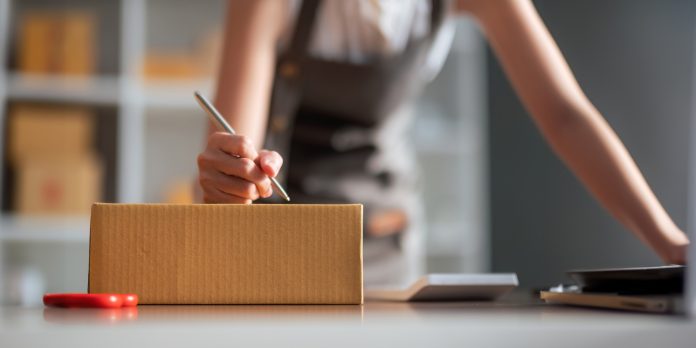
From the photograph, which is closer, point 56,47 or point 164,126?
point 56,47

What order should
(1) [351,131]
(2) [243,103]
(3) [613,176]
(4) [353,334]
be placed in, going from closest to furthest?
(4) [353,334] < (3) [613,176] < (2) [243,103] < (1) [351,131]

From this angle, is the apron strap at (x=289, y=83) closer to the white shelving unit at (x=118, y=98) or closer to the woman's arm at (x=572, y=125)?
the woman's arm at (x=572, y=125)

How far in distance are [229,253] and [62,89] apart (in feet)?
8.06

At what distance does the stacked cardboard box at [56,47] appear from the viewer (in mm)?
2934

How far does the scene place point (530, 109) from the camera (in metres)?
1.23

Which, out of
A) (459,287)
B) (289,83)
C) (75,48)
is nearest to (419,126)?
(75,48)

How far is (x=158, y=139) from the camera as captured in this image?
3260mm

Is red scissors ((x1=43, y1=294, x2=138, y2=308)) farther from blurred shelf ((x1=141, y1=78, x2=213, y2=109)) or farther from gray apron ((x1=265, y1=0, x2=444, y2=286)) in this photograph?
blurred shelf ((x1=141, y1=78, x2=213, y2=109))

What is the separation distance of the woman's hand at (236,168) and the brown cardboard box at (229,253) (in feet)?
0.30

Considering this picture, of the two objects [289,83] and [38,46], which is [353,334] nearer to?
[289,83]

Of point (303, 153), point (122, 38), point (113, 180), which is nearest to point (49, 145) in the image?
point (113, 180)

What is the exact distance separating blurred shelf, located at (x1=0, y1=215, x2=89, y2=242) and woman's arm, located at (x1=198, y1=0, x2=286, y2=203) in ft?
5.60

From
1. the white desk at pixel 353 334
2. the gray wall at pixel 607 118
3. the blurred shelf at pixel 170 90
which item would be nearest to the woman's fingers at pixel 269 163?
the white desk at pixel 353 334

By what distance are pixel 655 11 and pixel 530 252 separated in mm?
940
